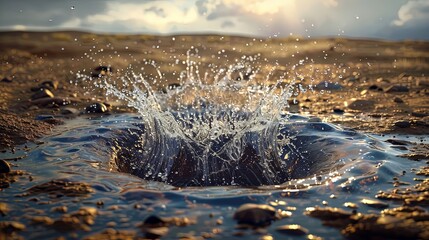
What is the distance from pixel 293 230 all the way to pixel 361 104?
685cm

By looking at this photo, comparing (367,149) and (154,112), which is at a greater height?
(154,112)

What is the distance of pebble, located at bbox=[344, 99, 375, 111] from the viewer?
914 cm

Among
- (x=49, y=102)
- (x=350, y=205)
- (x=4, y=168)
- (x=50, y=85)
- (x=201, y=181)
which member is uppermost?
(x=50, y=85)

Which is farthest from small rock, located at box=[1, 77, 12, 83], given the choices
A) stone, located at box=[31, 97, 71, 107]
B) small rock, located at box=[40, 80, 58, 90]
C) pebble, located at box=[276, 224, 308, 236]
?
pebble, located at box=[276, 224, 308, 236]

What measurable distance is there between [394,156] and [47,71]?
12.5 meters

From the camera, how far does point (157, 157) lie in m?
5.50

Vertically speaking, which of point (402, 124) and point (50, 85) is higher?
point (50, 85)

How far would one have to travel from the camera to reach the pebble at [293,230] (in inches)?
122

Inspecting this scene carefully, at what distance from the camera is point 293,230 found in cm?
313

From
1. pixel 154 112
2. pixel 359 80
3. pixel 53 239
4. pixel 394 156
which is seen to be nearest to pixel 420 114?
pixel 394 156

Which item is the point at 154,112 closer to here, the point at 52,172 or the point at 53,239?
the point at 52,172

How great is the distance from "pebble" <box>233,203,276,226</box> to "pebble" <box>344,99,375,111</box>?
6.18 meters

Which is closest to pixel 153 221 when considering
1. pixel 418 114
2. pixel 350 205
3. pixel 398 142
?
pixel 350 205

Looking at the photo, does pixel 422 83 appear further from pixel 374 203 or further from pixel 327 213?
pixel 327 213
